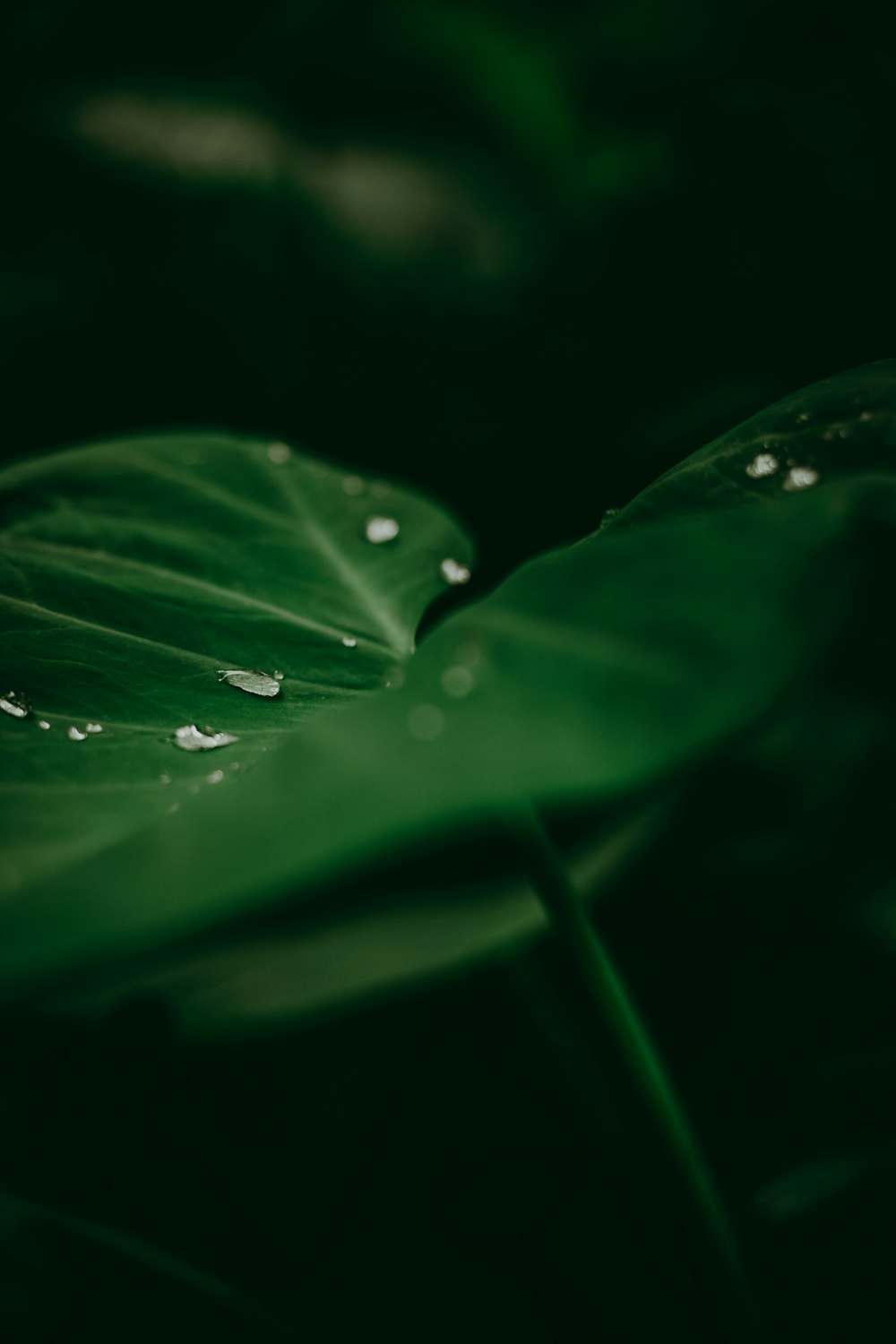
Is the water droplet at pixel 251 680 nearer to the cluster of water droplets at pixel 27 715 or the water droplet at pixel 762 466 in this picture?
the cluster of water droplets at pixel 27 715

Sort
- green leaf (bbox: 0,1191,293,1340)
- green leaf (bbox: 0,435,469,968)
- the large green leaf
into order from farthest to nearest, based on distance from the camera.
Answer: green leaf (bbox: 0,1191,293,1340) → green leaf (bbox: 0,435,469,968) → the large green leaf

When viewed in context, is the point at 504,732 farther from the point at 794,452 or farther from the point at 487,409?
the point at 487,409

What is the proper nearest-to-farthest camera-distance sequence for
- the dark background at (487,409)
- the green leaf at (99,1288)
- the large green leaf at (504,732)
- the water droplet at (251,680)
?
1. the large green leaf at (504,732)
2. the water droplet at (251,680)
3. the green leaf at (99,1288)
4. the dark background at (487,409)

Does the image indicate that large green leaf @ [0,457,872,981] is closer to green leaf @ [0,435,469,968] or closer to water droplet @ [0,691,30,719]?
green leaf @ [0,435,469,968]

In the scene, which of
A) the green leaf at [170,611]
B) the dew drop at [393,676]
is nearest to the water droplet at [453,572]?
the green leaf at [170,611]

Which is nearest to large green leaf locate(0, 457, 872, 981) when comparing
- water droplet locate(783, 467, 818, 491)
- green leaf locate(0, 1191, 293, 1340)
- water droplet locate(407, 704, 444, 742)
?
water droplet locate(407, 704, 444, 742)

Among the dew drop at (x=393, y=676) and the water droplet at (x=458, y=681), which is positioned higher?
the dew drop at (x=393, y=676)

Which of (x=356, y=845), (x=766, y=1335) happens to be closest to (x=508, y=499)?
(x=766, y=1335)
